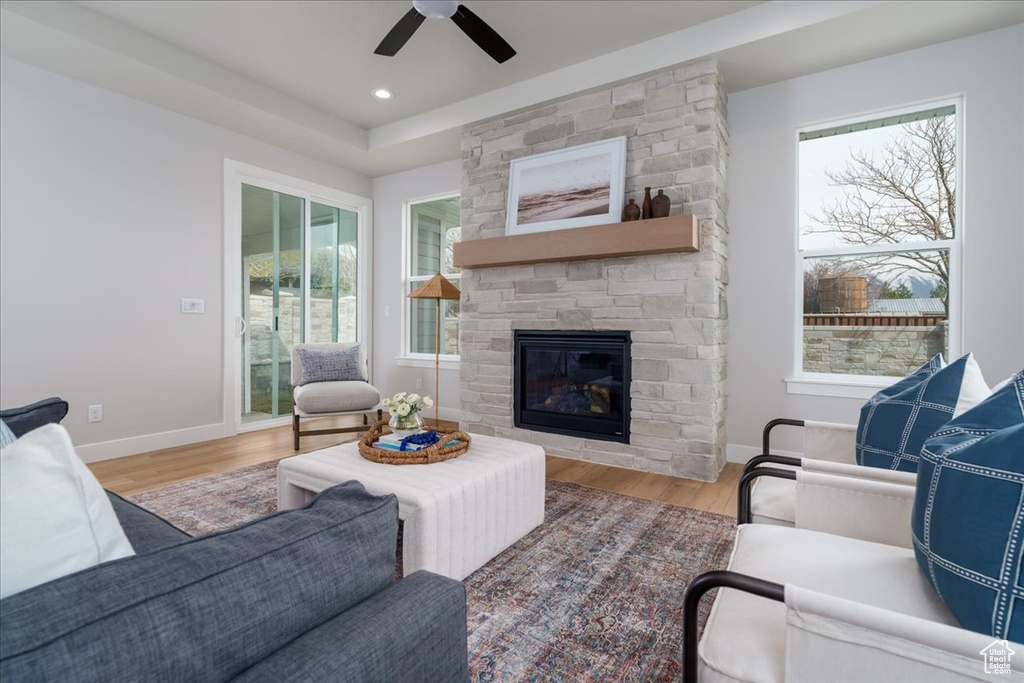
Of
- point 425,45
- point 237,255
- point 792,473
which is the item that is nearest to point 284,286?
point 237,255

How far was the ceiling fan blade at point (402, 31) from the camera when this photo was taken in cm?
243

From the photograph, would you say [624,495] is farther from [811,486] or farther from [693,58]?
[693,58]

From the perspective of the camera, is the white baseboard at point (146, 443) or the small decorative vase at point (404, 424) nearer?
the small decorative vase at point (404, 424)

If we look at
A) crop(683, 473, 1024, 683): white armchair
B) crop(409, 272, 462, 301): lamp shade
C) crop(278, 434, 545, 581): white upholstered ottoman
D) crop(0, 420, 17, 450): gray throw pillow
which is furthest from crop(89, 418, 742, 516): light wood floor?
crop(0, 420, 17, 450): gray throw pillow

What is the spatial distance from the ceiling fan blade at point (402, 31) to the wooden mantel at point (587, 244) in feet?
4.77

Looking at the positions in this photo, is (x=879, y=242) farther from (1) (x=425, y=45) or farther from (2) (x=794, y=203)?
(1) (x=425, y=45)

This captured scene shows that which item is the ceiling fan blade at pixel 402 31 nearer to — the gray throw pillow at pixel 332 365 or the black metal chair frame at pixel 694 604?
the gray throw pillow at pixel 332 365

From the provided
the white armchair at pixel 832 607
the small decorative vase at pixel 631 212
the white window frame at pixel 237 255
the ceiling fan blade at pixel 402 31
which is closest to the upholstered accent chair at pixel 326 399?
the white window frame at pixel 237 255

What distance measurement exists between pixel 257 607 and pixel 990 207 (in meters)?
3.89

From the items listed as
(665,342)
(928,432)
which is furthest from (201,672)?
(665,342)

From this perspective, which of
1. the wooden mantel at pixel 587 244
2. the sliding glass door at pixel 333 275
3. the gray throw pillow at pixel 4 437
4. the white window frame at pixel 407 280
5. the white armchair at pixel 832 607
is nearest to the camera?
the white armchair at pixel 832 607

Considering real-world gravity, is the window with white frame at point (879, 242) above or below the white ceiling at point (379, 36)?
below

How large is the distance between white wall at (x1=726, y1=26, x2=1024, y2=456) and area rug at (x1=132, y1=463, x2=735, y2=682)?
53.0 inches

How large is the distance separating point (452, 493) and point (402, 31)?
2.40 meters
